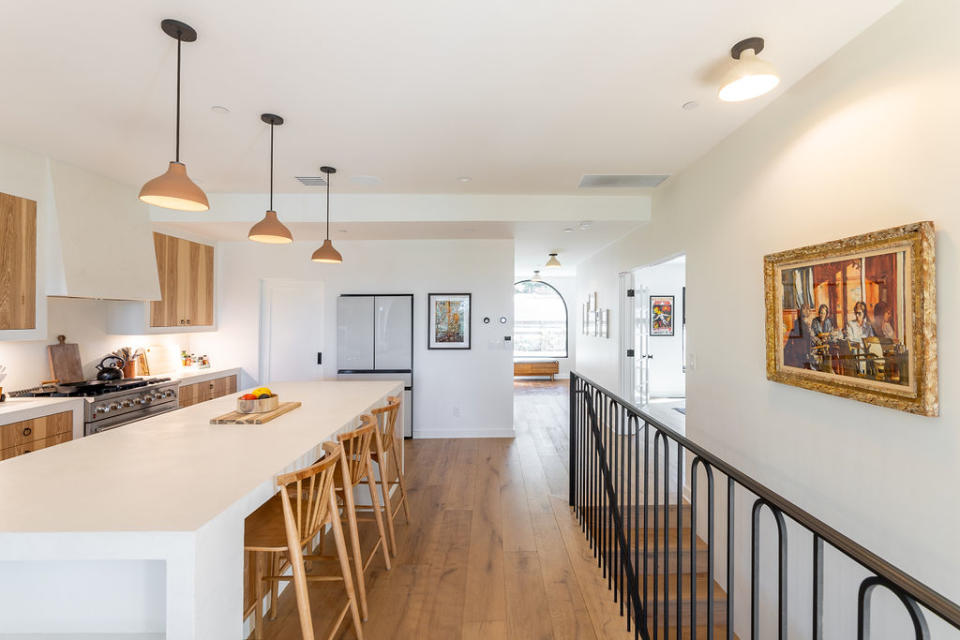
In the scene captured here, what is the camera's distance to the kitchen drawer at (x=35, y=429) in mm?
2842

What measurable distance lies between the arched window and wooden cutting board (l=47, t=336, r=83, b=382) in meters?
8.32

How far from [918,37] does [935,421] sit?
1422mm

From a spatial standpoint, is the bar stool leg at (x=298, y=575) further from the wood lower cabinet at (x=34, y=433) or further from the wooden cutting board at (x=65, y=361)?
the wooden cutting board at (x=65, y=361)

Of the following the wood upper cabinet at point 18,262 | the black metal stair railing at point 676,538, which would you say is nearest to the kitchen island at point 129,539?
the black metal stair railing at point 676,538

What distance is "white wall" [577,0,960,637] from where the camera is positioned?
1547 millimetres

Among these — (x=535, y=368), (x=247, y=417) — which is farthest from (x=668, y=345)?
(x=247, y=417)

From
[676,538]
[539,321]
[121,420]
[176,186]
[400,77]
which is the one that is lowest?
[676,538]

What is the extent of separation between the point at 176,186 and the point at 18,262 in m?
2.38

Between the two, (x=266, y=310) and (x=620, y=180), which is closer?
(x=620, y=180)

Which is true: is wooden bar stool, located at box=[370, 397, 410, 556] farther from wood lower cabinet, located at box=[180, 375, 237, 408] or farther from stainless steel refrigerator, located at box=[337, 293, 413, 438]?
wood lower cabinet, located at box=[180, 375, 237, 408]

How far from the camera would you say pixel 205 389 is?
477cm

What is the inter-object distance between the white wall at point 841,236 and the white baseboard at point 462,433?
8.77 ft

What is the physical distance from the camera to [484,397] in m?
5.49

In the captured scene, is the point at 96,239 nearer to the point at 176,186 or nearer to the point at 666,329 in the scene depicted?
A: the point at 176,186
